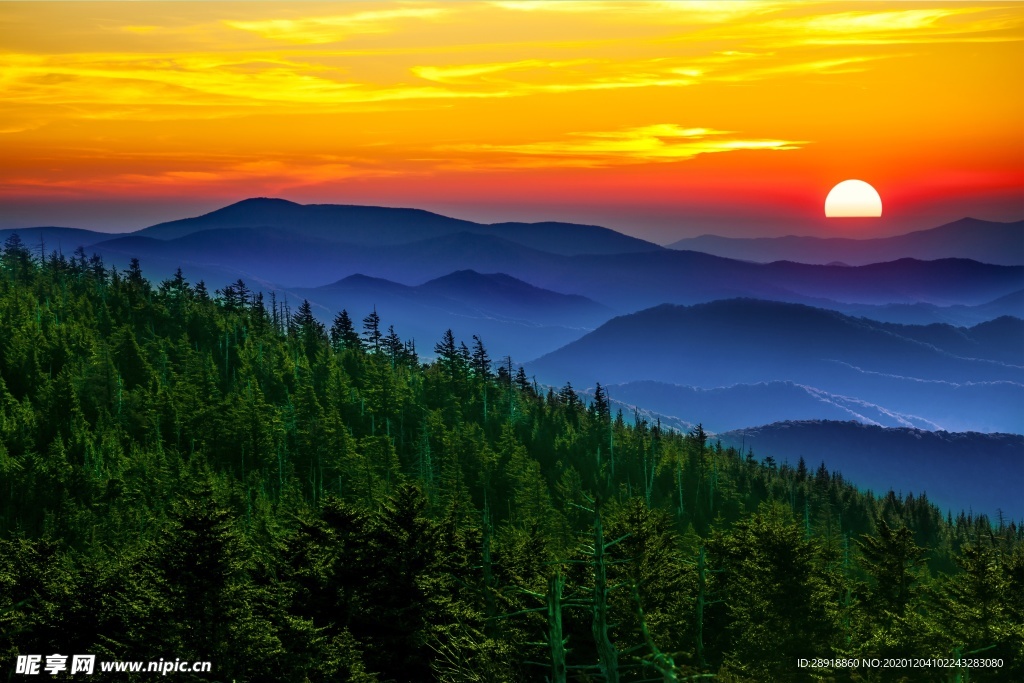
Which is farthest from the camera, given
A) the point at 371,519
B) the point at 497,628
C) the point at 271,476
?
the point at 271,476

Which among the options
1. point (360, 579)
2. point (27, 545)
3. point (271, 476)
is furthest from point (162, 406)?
point (360, 579)

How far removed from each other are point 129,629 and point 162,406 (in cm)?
9681

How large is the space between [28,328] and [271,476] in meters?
66.6

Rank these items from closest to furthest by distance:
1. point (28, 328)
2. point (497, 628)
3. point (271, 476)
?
point (497, 628) → point (271, 476) → point (28, 328)

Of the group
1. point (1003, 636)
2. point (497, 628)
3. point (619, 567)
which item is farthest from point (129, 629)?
point (1003, 636)

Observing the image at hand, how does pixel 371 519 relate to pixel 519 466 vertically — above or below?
above

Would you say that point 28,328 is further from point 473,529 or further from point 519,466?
point 473,529

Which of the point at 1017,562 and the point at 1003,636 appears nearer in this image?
the point at 1003,636

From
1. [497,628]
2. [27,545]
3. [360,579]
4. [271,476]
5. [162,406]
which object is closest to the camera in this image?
[497,628]

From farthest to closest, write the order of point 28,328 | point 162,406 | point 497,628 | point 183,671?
point 28,328, point 162,406, point 497,628, point 183,671

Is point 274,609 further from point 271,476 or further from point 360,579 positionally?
point 271,476

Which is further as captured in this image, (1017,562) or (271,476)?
(271,476)

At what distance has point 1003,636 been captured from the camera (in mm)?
49750

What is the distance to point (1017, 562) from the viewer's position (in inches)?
2314
